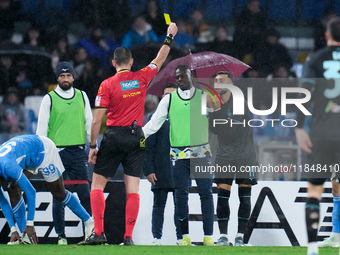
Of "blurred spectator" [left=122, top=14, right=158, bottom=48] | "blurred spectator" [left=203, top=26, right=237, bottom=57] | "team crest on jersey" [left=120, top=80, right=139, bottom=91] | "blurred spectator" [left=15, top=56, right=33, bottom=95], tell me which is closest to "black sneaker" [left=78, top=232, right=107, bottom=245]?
"team crest on jersey" [left=120, top=80, right=139, bottom=91]

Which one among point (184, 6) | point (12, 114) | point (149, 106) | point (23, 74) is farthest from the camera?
point (184, 6)

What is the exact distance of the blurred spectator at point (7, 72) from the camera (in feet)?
39.8

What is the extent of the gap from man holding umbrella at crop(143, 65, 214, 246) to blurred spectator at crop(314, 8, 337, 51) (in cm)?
545

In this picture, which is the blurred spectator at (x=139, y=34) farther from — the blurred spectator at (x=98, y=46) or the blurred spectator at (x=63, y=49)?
the blurred spectator at (x=63, y=49)

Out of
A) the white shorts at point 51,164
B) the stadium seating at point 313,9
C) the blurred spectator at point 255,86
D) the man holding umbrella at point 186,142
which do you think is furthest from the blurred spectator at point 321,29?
the white shorts at point 51,164

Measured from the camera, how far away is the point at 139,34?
12.2m

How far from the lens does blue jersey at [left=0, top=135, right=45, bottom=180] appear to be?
22.7ft

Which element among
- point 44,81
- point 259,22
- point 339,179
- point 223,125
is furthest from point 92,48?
point 339,179

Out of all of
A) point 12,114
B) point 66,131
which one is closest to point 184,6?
point 12,114

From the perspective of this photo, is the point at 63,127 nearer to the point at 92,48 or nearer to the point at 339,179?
the point at 339,179

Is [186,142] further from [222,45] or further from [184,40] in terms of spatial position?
[184,40]

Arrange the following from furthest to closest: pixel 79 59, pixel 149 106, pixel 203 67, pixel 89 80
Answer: pixel 79 59 → pixel 89 80 → pixel 149 106 → pixel 203 67

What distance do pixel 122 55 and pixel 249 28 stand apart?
5.47 meters

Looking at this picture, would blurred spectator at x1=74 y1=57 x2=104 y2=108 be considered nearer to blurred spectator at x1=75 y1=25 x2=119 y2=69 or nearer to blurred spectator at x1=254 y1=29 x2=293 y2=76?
blurred spectator at x1=75 y1=25 x2=119 y2=69
